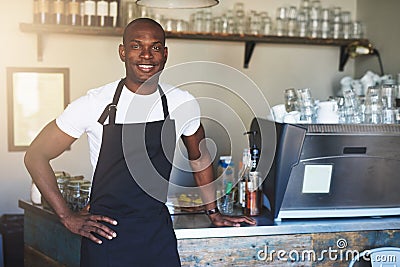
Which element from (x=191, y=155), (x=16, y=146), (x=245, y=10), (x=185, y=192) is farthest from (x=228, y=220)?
(x=245, y=10)

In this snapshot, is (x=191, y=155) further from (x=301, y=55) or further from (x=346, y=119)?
(x=301, y=55)

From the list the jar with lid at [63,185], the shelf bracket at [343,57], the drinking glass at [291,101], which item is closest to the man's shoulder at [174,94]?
the drinking glass at [291,101]

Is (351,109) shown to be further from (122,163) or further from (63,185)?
→ (63,185)

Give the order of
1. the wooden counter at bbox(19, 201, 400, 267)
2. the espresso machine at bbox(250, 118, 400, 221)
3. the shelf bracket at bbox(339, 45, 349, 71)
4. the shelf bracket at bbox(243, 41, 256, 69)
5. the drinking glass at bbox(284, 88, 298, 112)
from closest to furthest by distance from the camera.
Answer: the wooden counter at bbox(19, 201, 400, 267), the espresso machine at bbox(250, 118, 400, 221), the drinking glass at bbox(284, 88, 298, 112), the shelf bracket at bbox(243, 41, 256, 69), the shelf bracket at bbox(339, 45, 349, 71)

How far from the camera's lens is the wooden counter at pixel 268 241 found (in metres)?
2.21

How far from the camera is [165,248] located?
2.05 metres

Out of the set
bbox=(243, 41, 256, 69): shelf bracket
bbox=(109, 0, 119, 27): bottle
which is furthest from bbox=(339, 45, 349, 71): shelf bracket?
bbox=(109, 0, 119, 27): bottle

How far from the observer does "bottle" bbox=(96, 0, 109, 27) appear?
154 inches

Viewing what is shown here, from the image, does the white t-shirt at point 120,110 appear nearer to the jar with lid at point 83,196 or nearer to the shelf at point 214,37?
the jar with lid at point 83,196

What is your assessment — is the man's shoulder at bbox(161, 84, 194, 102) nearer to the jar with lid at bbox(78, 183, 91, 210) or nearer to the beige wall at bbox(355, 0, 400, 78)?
the jar with lid at bbox(78, 183, 91, 210)

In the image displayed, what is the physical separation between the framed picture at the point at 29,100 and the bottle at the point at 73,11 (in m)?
0.33

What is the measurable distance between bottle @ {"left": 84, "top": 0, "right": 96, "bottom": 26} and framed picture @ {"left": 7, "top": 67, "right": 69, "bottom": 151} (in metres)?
0.37

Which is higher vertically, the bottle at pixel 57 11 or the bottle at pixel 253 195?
the bottle at pixel 57 11

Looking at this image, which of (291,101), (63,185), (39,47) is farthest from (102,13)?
(291,101)
